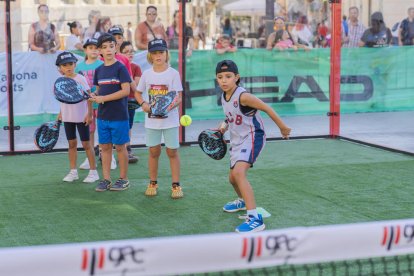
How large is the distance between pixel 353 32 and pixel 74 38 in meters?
4.86

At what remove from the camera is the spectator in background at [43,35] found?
476 inches

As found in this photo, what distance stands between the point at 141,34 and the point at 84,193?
4510 mm

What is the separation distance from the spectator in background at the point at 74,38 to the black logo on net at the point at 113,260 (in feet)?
30.0

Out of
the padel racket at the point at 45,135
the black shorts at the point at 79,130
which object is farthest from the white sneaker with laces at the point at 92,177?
the padel racket at the point at 45,135

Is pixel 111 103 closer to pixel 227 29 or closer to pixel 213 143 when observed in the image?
pixel 213 143

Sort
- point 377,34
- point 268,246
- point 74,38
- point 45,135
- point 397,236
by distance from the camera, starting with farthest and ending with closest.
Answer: point 377,34
point 74,38
point 45,135
point 397,236
point 268,246

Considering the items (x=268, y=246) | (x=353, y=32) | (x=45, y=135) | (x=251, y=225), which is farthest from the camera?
(x=353, y=32)

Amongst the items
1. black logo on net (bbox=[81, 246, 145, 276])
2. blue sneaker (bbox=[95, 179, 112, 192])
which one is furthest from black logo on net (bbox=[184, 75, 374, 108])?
black logo on net (bbox=[81, 246, 145, 276])

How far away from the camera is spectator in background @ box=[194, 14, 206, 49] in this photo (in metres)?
13.4

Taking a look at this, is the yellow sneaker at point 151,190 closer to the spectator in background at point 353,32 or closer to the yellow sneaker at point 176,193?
the yellow sneaker at point 176,193

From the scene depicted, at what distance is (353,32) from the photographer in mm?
14281

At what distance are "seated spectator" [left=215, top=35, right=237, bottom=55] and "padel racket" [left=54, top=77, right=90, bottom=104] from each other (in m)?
4.86

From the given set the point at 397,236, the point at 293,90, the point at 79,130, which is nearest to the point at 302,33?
the point at 293,90

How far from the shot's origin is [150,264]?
3.71 metres
